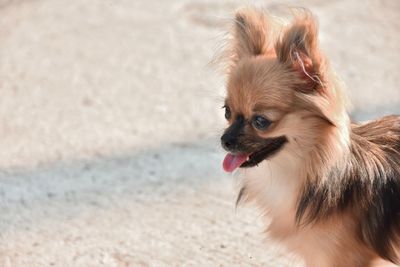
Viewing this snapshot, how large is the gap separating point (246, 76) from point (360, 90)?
7.60 feet

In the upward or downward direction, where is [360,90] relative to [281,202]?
downward

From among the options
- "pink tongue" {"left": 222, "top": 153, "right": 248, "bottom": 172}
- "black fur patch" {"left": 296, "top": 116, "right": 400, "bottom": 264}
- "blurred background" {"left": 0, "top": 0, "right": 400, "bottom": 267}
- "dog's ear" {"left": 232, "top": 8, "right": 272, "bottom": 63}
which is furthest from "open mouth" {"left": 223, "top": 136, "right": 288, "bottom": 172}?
"blurred background" {"left": 0, "top": 0, "right": 400, "bottom": 267}

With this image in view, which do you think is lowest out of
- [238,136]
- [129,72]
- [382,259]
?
[129,72]

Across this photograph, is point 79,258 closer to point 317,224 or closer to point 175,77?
point 317,224

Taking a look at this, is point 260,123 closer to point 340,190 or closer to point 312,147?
point 312,147

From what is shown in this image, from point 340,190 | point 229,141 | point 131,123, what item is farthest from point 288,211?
point 131,123

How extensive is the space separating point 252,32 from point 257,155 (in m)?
0.56

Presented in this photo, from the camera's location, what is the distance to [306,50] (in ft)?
10.6

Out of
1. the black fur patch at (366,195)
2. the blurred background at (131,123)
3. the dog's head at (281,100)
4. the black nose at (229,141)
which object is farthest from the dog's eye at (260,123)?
the blurred background at (131,123)

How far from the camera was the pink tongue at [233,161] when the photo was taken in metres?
3.46

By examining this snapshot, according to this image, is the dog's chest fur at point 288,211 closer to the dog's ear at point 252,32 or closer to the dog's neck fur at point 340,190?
the dog's neck fur at point 340,190

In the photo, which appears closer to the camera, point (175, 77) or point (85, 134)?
point (85, 134)

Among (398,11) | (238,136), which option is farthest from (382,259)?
(398,11)

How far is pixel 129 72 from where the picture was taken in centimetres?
575
